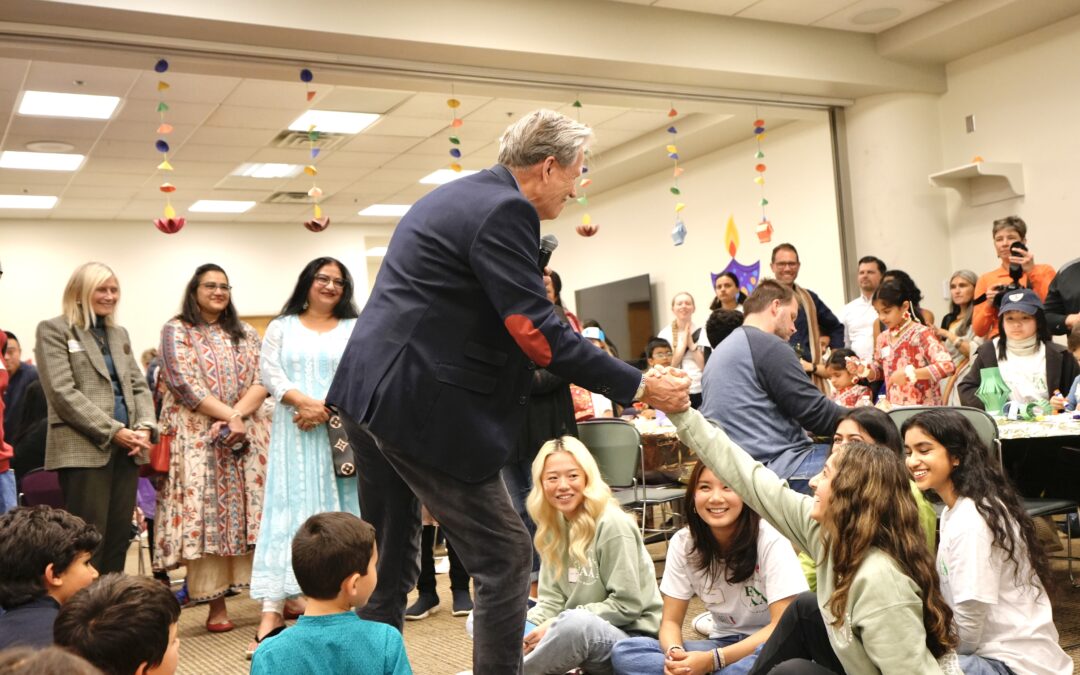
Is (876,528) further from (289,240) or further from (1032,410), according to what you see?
(289,240)

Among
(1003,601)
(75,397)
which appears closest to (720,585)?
(1003,601)

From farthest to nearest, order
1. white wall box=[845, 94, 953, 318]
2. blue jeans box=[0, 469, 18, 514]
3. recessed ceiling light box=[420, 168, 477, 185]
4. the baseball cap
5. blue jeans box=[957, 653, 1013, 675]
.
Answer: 1. recessed ceiling light box=[420, 168, 477, 185]
2. white wall box=[845, 94, 953, 318]
3. the baseball cap
4. blue jeans box=[0, 469, 18, 514]
5. blue jeans box=[957, 653, 1013, 675]

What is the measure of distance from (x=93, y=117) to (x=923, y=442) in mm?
6931

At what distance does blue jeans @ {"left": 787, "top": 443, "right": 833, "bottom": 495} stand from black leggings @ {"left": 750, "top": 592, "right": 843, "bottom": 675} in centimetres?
87

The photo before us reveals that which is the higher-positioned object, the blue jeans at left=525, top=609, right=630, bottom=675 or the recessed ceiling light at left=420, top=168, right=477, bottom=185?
the recessed ceiling light at left=420, top=168, right=477, bottom=185

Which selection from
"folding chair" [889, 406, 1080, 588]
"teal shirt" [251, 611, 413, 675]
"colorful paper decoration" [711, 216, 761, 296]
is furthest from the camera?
"colorful paper decoration" [711, 216, 761, 296]

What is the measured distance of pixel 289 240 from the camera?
41.8ft

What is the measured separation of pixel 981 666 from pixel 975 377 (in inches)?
120

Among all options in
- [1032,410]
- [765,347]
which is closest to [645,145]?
[1032,410]

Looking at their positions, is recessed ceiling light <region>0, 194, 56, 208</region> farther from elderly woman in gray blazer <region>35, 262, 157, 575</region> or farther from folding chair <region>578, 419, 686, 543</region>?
folding chair <region>578, 419, 686, 543</region>

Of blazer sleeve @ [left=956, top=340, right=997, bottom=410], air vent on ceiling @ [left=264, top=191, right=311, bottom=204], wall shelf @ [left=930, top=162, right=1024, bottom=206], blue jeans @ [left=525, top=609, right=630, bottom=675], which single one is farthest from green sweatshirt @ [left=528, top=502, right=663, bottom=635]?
air vent on ceiling @ [left=264, top=191, right=311, bottom=204]

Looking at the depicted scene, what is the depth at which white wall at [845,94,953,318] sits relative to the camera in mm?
7527

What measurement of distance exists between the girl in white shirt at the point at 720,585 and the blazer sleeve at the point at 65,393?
2.12 metres

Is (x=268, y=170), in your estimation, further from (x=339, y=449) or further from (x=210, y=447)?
(x=339, y=449)
